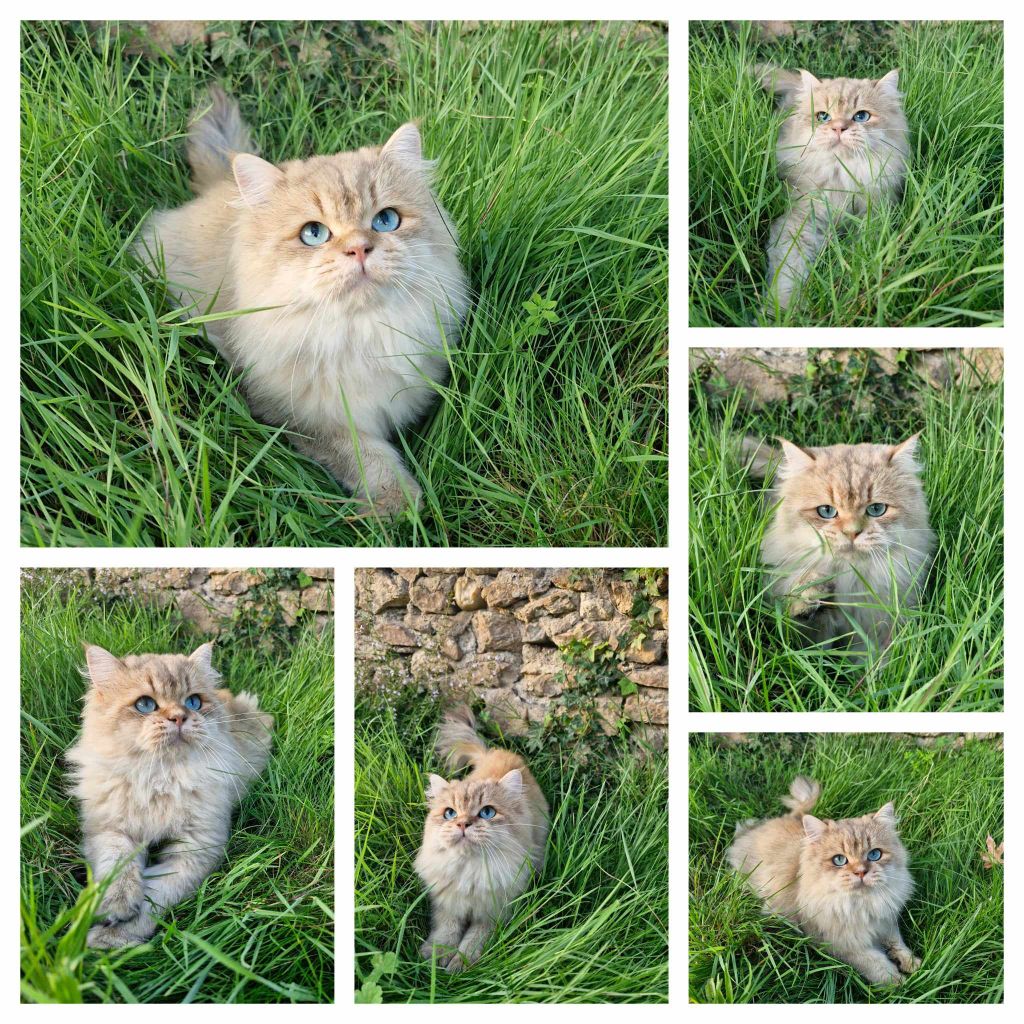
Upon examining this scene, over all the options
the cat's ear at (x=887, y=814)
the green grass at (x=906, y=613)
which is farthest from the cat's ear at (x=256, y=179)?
the cat's ear at (x=887, y=814)

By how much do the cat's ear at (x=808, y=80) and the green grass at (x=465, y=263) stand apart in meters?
0.29

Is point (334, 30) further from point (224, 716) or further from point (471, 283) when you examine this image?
point (224, 716)

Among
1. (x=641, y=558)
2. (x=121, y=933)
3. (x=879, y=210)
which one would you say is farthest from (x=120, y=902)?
(x=879, y=210)

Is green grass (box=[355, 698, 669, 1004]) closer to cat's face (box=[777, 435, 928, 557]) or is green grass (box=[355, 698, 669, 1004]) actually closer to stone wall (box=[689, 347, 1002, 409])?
cat's face (box=[777, 435, 928, 557])

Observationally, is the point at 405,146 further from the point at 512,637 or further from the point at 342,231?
the point at 512,637

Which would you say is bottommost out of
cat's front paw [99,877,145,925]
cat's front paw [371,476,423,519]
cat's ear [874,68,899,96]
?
cat's front paw [99,877,145,925]

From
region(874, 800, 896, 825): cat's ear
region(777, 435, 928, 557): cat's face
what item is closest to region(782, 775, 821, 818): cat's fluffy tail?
region(874, 800, 896, 825): cat's ear

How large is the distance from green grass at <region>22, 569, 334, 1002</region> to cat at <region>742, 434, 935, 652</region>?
0.97 meters

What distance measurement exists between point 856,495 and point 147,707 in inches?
59.4

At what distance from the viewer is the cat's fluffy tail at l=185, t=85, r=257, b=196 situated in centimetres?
200

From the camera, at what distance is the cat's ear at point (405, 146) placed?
5.85ft

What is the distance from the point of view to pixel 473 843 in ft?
5.87
